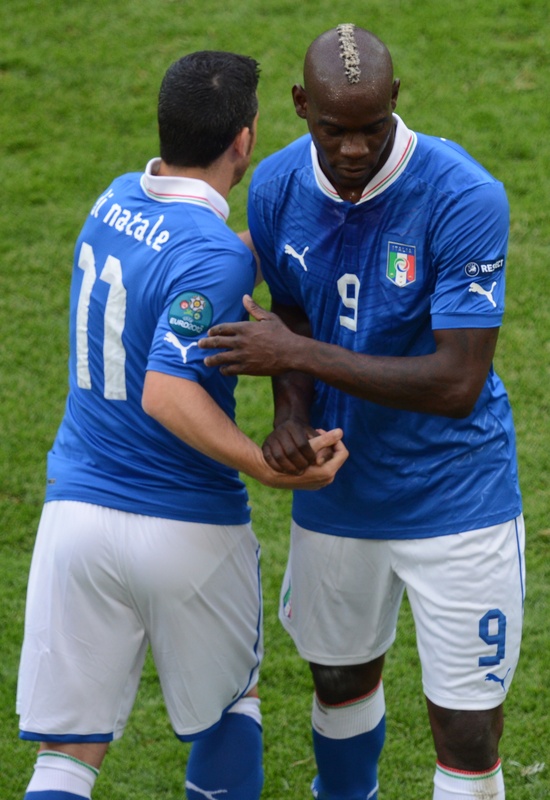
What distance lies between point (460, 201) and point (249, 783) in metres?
1.76

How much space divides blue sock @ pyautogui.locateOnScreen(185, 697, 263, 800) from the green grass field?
560 mm

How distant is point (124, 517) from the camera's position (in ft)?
11.4

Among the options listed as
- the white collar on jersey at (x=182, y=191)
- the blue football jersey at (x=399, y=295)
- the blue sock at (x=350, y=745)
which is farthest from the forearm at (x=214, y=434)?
the blue sock at (x=350, y=745)

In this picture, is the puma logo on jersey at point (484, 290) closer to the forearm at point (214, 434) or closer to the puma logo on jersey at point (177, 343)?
the forearm at point (214, 434)

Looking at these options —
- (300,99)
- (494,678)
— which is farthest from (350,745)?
(300,99)

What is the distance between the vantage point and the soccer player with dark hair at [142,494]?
3387mm

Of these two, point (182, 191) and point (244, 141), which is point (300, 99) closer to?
point (244, 141)

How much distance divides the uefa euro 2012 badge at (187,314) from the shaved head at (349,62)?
0.60 metres

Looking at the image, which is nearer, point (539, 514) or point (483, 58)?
point (539, 514)

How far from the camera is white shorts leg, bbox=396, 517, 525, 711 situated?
3.48m

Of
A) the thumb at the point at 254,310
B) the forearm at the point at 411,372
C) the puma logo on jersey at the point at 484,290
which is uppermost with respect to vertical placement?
the puma logo on jersey at the point at 484,290

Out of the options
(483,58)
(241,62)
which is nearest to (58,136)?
(483,58)

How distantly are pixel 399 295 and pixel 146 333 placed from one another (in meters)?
0.66

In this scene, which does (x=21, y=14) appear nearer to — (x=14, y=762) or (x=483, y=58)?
(x=483, y=58)
